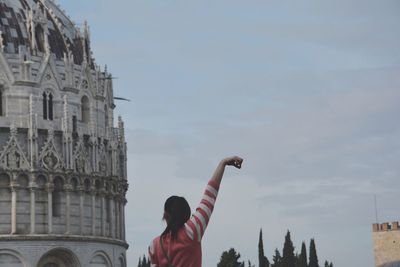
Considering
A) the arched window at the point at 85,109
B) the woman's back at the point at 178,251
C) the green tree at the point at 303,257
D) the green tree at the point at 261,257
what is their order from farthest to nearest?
the green tree at the point at 303,257 → the green tree at the point at 261,257 → the arched window at the point at 85,109 → the woman's back at the point at 178,251

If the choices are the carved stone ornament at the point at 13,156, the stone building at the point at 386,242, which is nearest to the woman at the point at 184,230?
the carved stone ornament at the point at 13,156

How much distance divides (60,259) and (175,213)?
40.0m

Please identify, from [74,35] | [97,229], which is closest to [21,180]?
[97,229]

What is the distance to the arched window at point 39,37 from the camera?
47.3 metres

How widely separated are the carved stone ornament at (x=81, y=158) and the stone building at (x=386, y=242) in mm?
49287

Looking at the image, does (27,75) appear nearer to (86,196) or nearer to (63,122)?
(63,122)

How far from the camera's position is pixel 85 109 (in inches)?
1918

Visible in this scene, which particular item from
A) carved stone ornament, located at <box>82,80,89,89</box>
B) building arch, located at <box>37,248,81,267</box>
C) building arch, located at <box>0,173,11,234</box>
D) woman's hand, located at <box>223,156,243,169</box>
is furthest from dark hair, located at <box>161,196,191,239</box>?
carved stone ornament, located at <box>82,80,89,89</box>

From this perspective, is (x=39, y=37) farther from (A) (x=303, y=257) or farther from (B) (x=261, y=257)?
(A) (x=303, y=257)

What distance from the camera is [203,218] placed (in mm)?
6566

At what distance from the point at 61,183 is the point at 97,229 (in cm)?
324

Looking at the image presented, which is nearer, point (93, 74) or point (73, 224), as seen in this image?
point (73, 224)

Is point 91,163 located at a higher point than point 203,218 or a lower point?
higher

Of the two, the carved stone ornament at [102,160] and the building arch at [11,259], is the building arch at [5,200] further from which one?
the carved stone ornament at [102,160]
